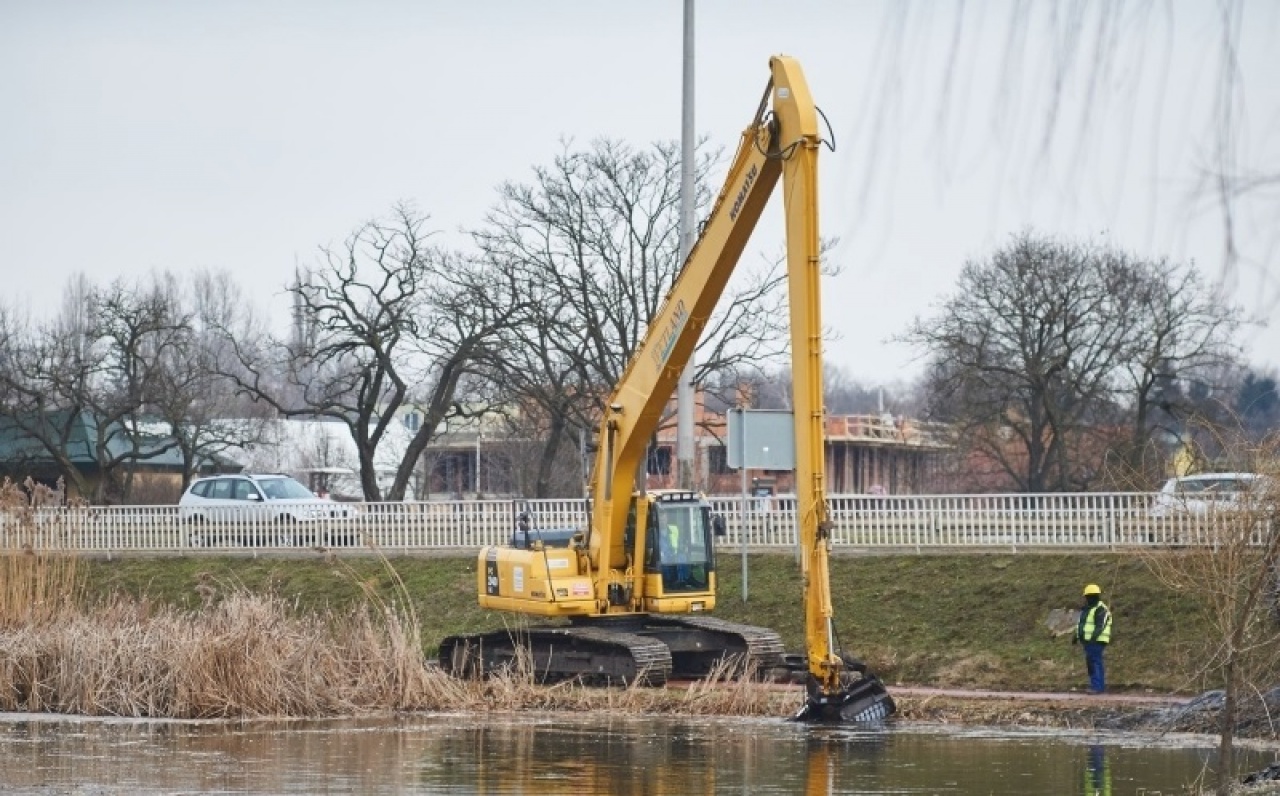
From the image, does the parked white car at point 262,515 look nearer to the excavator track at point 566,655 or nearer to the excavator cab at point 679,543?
the excavator track at point 566,655

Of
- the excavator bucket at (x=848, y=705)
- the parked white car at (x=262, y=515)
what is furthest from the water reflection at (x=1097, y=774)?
the parked white car at (x=262, y=515)

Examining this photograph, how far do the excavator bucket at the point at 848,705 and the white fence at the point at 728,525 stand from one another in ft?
12.8

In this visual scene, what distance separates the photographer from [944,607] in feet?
99.0

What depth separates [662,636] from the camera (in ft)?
87.5

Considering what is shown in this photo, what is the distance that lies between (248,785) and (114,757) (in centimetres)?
313

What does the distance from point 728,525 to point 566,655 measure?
10.4 m

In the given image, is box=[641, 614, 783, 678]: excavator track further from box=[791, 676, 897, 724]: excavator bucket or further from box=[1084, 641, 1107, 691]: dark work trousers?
box=[1084, 641, 1107, 691]: dark work trousers

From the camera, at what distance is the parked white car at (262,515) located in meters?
41.3

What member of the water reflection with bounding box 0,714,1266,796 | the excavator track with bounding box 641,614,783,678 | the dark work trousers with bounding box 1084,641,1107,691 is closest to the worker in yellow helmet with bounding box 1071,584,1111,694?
the dark work trousers with bounding box 1084,641,1107,691

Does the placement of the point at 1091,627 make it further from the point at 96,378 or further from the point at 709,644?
the point at 96,378

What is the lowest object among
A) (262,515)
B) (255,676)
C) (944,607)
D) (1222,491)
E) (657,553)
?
(255,676)

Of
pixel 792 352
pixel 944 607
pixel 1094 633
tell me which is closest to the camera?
pixel 792 352

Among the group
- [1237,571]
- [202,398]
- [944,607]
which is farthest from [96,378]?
[1237,571]

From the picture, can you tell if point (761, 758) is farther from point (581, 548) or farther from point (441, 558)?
point (441, 558)
